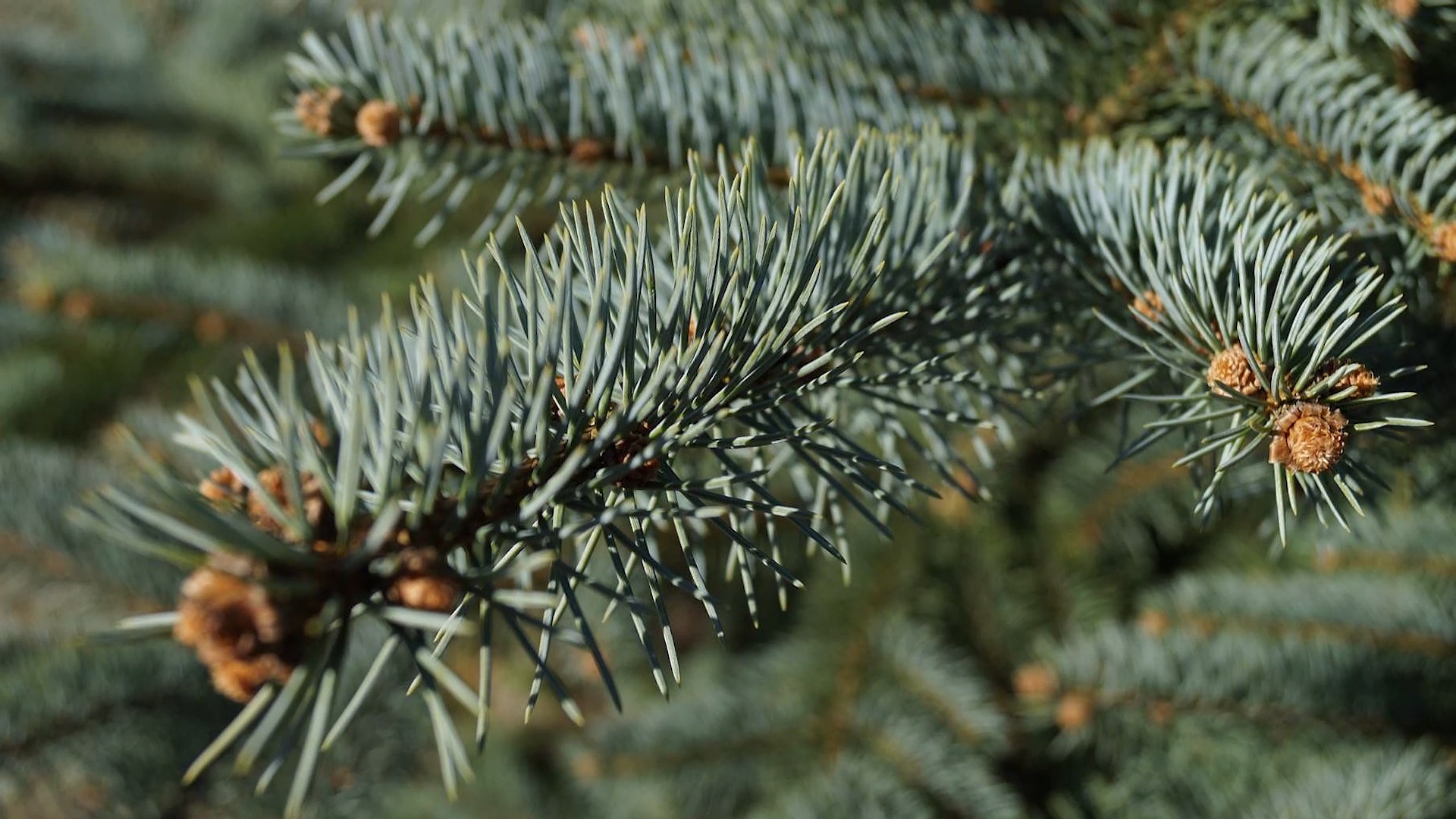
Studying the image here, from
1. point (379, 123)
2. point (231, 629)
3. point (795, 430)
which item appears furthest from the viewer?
point (379, 123)

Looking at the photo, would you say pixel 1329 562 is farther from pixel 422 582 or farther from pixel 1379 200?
pixel 422 582

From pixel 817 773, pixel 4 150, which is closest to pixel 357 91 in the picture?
pixel 817 773

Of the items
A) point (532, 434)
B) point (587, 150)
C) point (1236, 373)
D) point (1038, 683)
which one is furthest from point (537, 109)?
point (1038, 683)

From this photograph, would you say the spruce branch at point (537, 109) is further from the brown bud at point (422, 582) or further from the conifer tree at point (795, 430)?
the brown bud at point (422, 582)

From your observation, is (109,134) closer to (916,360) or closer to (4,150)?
(4,150)

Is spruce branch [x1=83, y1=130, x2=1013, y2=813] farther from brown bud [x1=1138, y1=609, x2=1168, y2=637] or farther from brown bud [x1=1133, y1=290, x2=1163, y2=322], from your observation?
brown bud [x1=1138, y1=609, x2=1168, y2=637]

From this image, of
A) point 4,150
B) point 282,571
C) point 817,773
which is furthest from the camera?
point 4,150

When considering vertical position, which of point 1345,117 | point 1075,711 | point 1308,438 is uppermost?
point 1345,117
